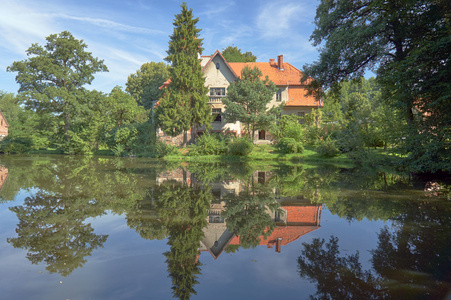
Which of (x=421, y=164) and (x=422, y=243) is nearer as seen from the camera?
(x=422, y=243)

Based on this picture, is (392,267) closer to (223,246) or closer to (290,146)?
(223,246)

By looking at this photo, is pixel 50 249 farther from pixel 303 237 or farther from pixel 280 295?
pixel 303 237

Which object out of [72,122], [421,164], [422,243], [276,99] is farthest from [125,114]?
[422,243]

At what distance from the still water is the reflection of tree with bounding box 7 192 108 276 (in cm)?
2

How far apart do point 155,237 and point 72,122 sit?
1444 inches

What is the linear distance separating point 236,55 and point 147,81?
68.1 feet

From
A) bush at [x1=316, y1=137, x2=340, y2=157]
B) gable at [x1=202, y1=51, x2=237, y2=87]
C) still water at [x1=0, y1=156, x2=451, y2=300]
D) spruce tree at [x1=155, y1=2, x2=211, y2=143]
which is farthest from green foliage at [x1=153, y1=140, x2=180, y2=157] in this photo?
still water at [x1=0, y1=156, x2=451, y2=300]

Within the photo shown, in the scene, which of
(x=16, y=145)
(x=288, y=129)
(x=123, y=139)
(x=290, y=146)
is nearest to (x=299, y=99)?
(x=288, y=129)

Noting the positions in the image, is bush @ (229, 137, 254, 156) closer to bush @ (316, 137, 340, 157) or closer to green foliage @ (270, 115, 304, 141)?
green foliage @ (270, 115, 304, 141)

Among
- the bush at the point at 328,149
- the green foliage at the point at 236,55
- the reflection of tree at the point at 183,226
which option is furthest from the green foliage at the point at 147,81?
the reflection of tree at the point at 183,226

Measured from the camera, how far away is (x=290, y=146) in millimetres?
27906

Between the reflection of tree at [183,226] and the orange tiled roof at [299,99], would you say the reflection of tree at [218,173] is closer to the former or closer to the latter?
the reflection of tree at [183,226]

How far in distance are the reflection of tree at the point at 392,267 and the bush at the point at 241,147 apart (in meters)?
22.6

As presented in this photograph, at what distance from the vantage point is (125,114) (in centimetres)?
3694
